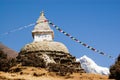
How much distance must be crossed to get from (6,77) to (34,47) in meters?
21.9

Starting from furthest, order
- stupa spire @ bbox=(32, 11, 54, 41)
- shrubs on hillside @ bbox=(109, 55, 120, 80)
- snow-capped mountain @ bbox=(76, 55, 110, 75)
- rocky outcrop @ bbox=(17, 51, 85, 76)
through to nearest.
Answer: snow-capped mountain @ bbox=(76, 55, 110, 75), stupa spire @ bbox=(32, 11, 54, 41), rocky outcrop @ bbox=(17, 51, 85, 76), shrubs on hillside @ bbox=(109, 55, 120, 80)

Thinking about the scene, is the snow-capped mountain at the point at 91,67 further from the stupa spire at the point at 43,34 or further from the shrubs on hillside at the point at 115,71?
the shrubs on hillside at the point at 115,71

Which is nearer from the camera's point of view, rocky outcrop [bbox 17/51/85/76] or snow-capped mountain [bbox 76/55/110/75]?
rocky outcrop [bbox 17/51/85/76]

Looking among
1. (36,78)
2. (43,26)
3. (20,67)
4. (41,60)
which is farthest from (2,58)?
(43,26)

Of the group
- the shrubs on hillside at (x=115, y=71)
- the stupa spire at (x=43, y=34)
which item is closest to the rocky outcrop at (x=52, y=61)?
the shrubs on hillside at (x=115, y=71)

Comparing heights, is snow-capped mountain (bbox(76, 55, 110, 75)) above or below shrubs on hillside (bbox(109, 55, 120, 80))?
above

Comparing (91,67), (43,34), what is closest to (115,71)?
(43,34)

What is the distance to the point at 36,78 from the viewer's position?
1194 inches

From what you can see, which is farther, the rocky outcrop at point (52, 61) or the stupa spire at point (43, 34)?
the stupa spire at point (43, 34)

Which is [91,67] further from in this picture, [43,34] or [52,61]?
[52,61]

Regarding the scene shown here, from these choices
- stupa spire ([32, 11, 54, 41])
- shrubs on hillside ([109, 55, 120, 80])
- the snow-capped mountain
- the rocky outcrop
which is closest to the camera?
shrubs on hillside ([109, 55, 120, 80])

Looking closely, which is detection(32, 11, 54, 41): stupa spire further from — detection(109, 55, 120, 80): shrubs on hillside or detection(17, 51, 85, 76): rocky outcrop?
detection(109, 55, 120, 80): shrubs on hillside

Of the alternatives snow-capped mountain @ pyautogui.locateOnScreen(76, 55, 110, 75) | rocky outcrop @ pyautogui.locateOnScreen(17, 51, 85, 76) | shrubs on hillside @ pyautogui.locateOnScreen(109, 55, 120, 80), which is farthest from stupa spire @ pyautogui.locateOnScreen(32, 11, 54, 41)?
snow-capped mountain @ pyautogui.locateOnScreen(76, 55, 110, 75)

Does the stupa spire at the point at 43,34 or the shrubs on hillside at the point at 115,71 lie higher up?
the stupa spire at the point at 43,34
